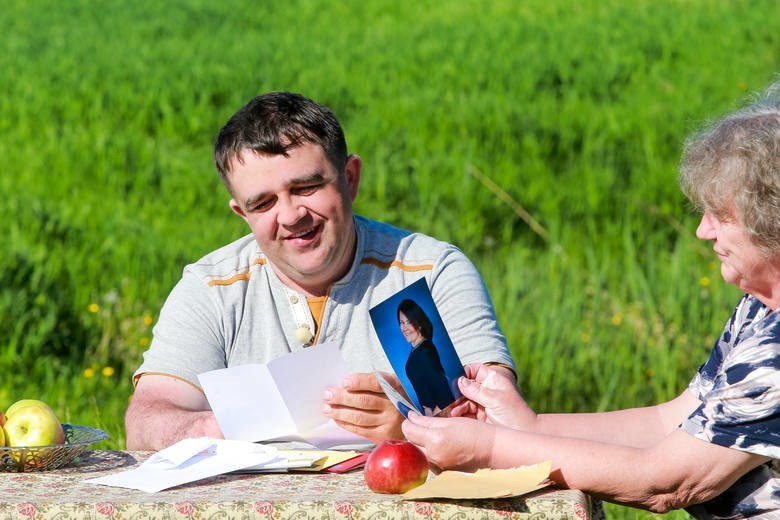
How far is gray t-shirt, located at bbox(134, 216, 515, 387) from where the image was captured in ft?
10.2

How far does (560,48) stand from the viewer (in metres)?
11.7

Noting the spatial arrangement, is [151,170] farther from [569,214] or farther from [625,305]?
[625,305]

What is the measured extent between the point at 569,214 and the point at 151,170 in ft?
9.25

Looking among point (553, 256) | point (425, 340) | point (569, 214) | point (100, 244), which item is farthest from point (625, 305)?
point (425, 340)

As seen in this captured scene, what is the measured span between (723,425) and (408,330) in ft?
2.18

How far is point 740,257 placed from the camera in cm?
223

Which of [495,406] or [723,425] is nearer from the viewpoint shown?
[723,425]

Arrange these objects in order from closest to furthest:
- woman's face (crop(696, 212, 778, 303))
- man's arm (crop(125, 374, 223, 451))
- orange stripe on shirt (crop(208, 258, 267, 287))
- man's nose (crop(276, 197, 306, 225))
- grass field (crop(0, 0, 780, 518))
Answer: woman's face (crop(696, 212, 778, 303)) → man's arm (crop(125, 374, 223, 451)) → man's nose (crop(276, 197, 306, 225)) → orange stripe on shirt (crop(208, 258, 267, 287)) → grass field (crop(0, 0, 780, 518))

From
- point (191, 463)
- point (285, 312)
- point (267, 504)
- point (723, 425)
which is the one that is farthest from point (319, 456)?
point (723, 425)

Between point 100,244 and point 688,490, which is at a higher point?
point 100,244

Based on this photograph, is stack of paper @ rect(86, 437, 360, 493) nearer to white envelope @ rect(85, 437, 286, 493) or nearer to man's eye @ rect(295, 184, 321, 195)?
white envelope @ rect(85, 437, 286, 493)

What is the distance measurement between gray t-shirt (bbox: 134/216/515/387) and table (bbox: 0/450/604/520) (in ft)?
2.75

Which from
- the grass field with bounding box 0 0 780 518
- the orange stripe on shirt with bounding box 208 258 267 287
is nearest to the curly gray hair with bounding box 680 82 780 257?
the grass field with bounding box 0 0 780 518

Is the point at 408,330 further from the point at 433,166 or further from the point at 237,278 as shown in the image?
the point at 433,166
